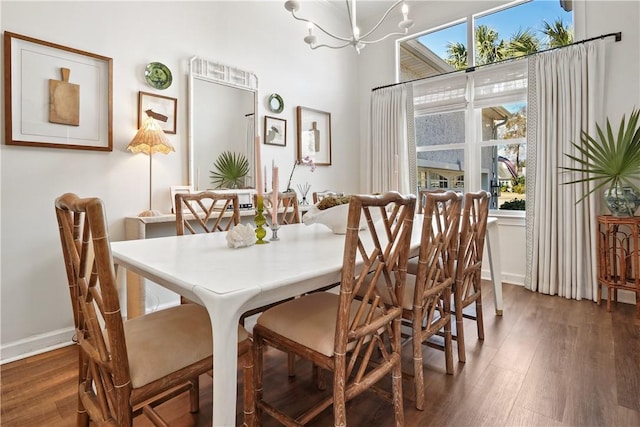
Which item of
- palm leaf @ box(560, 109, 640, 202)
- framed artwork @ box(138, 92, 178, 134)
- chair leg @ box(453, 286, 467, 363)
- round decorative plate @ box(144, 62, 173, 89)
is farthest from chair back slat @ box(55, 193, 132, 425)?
palm leaf @ box(560, 109, 640, 202)

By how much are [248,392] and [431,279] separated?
103 cm

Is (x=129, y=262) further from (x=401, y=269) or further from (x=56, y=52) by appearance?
(x=56, y=52)

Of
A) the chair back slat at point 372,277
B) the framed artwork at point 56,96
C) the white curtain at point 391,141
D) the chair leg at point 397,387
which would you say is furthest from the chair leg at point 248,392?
the white curtain at point 391,141

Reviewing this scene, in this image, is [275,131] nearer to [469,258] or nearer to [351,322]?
[469,258]

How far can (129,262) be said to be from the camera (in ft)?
4.01

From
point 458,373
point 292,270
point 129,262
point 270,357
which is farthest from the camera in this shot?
point 270,357

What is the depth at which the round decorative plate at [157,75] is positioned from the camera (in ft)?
8.40

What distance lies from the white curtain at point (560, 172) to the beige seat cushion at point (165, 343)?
10.1 ft

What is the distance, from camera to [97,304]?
0.94 metres

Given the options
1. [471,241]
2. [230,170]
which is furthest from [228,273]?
[230,170]

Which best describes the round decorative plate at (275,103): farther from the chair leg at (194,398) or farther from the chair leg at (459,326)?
the chair leg at (194,398)

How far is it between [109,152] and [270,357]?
5.86ft

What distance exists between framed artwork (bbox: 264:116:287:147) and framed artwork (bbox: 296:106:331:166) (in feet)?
0.75

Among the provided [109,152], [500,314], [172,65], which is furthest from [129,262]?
[500,314]
